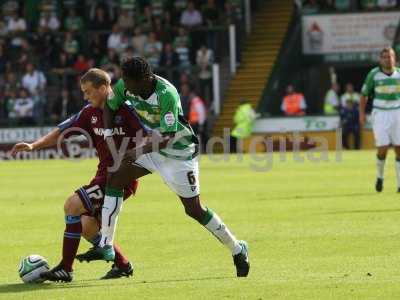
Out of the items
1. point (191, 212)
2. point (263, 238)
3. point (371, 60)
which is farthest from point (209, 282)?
point (371, 60)

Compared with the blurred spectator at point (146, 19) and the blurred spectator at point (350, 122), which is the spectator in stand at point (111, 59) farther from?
the blurred spectator at point (350, 122)

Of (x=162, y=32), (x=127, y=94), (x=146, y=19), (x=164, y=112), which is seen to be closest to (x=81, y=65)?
(x=162, y=32)

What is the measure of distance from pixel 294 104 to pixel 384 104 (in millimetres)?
16872

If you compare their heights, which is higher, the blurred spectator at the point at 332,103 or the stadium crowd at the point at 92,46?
the stadium crowd at the point at 92,46

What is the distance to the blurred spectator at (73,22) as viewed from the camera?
3956cm

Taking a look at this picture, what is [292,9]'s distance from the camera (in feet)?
132

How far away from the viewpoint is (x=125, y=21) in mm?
39500

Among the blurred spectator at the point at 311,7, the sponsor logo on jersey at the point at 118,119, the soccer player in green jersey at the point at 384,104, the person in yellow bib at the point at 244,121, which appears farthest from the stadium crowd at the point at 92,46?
the sponsor logo on jersey at the point at 118,119

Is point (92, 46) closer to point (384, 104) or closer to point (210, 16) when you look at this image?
point (210, 16)

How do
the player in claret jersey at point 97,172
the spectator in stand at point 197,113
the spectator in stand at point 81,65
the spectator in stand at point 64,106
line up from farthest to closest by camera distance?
the spectator in stand at point 81,65 < the spectator in stand at point 64,106 < the spectator in stand at point 197,113 < the player in claret jersey at point 97,172

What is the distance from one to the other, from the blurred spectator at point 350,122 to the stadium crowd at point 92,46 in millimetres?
4220

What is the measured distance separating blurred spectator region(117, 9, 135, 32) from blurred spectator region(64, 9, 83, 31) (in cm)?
129

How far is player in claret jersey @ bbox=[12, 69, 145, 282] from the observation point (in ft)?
34.1

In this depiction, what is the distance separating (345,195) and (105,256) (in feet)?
31.7
